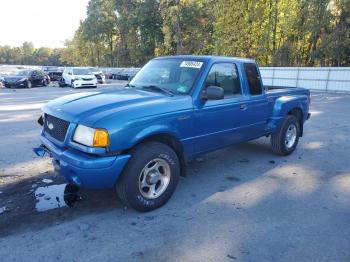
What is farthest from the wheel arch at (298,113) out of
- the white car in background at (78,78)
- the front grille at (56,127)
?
the white car in background at (78,78)

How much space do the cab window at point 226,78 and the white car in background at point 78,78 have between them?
67.0 feet

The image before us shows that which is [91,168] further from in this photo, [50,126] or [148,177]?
[50,126]

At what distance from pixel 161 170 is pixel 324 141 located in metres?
5.23

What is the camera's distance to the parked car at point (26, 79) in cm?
2500

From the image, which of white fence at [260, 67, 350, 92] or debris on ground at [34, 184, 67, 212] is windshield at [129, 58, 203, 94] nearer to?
debris on ground at [34, 184, 67, 212]

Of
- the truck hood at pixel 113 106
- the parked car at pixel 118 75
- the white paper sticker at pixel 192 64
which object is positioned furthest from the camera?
the parked car at pixel 118 75

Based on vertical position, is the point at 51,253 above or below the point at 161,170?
below

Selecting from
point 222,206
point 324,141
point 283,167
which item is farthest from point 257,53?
point 222,206

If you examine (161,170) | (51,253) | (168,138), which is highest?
(168,138)

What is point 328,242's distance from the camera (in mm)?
3402

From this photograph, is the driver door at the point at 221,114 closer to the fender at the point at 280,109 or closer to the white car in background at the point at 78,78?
the fender at the point at 280,109

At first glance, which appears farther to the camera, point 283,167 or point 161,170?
point 283,167

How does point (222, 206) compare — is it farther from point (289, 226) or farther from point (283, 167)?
point (283, 167)

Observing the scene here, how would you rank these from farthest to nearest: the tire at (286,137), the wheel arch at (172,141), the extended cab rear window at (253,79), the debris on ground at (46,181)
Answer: the tire at (286,137), the extended cab rear window at (253,79), the debris on ground at (46,181), the wheel arch at (172,141)
